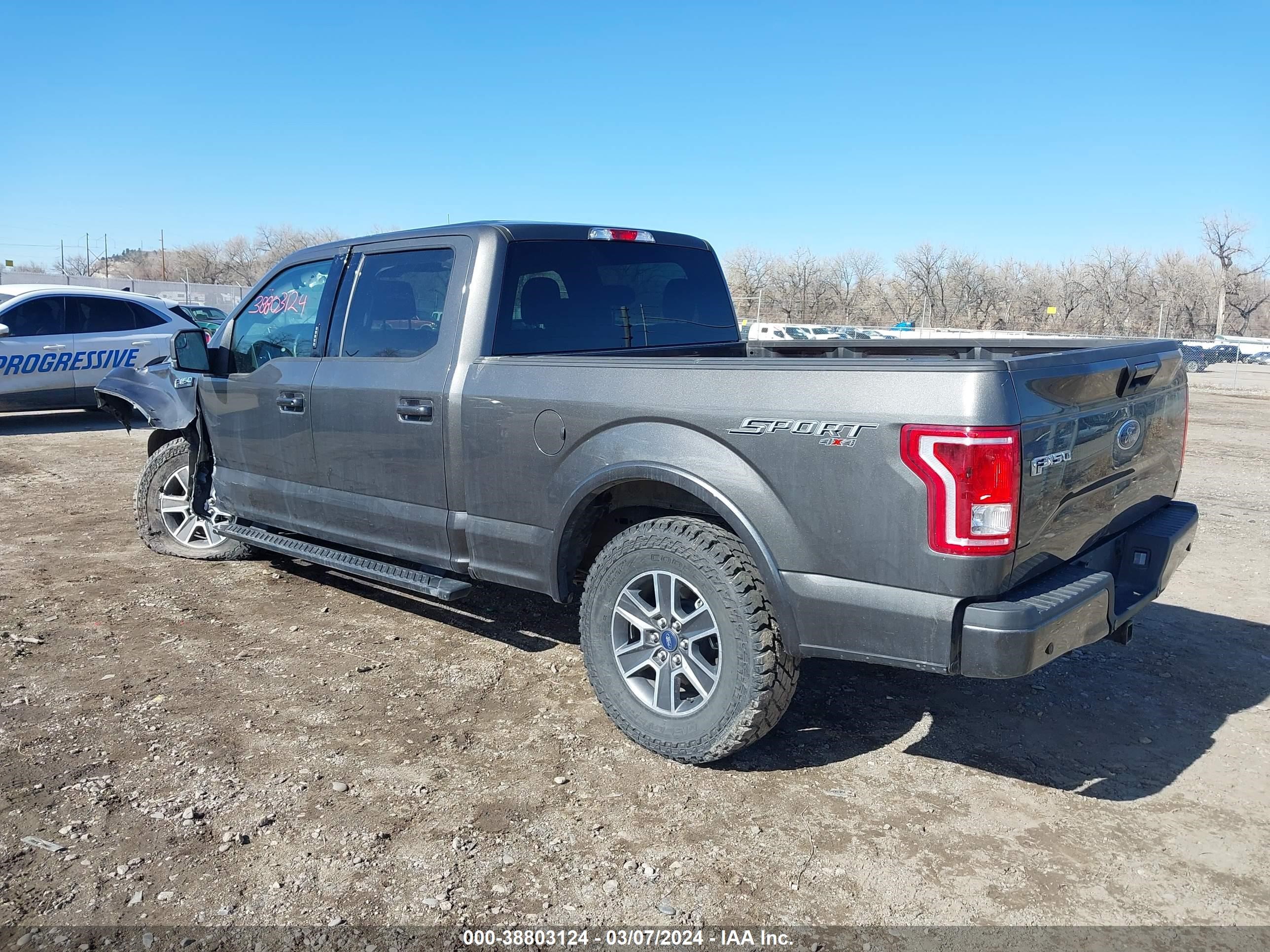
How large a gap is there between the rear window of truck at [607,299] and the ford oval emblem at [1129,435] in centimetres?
218

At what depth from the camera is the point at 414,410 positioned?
14.1 feet

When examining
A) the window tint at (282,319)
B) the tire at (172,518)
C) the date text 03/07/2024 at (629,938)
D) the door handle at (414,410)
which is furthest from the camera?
the tire at (172,518)

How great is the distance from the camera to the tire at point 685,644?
3.31 meters

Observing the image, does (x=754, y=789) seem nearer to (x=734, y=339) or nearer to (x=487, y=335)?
(x=487, y=335)

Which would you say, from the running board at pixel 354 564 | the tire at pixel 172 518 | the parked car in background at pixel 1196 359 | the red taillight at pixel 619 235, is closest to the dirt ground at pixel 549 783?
the running board at pixel 354 564

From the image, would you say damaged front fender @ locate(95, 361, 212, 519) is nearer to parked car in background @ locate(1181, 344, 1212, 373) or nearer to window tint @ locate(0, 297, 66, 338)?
window tint @ locate(0, 297, 66, 338)

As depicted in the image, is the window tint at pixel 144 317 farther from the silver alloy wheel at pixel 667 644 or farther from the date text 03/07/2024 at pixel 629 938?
the date text 03/07/2024 at pixel 629 938

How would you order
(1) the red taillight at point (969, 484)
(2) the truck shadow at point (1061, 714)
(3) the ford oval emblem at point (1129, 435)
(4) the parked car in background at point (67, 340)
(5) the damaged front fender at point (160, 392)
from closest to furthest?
(1) the red taillight at point (969, 484) → (3) the ford oval emblem at point (1129, 435) → (2) the truck shadow at point (1061, 714) → (5) the damaged front fender at point (160, 392) → (4) the parked car in background at point (67, 340)

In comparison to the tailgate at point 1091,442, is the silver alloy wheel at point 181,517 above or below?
below

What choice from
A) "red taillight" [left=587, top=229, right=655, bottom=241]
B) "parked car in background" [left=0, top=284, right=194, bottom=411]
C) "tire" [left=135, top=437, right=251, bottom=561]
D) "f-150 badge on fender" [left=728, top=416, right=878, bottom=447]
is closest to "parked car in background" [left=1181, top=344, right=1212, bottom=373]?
"parked car in background" [left=0, top=284, right=194, bottom=411]

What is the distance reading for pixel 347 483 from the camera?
4.72m

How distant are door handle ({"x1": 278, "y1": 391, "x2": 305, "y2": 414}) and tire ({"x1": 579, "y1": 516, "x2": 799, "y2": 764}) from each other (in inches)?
79.8

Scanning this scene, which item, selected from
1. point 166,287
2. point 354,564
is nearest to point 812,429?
point 354,564

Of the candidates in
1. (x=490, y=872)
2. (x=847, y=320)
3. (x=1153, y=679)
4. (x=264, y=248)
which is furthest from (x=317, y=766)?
(x=264, y=248)
